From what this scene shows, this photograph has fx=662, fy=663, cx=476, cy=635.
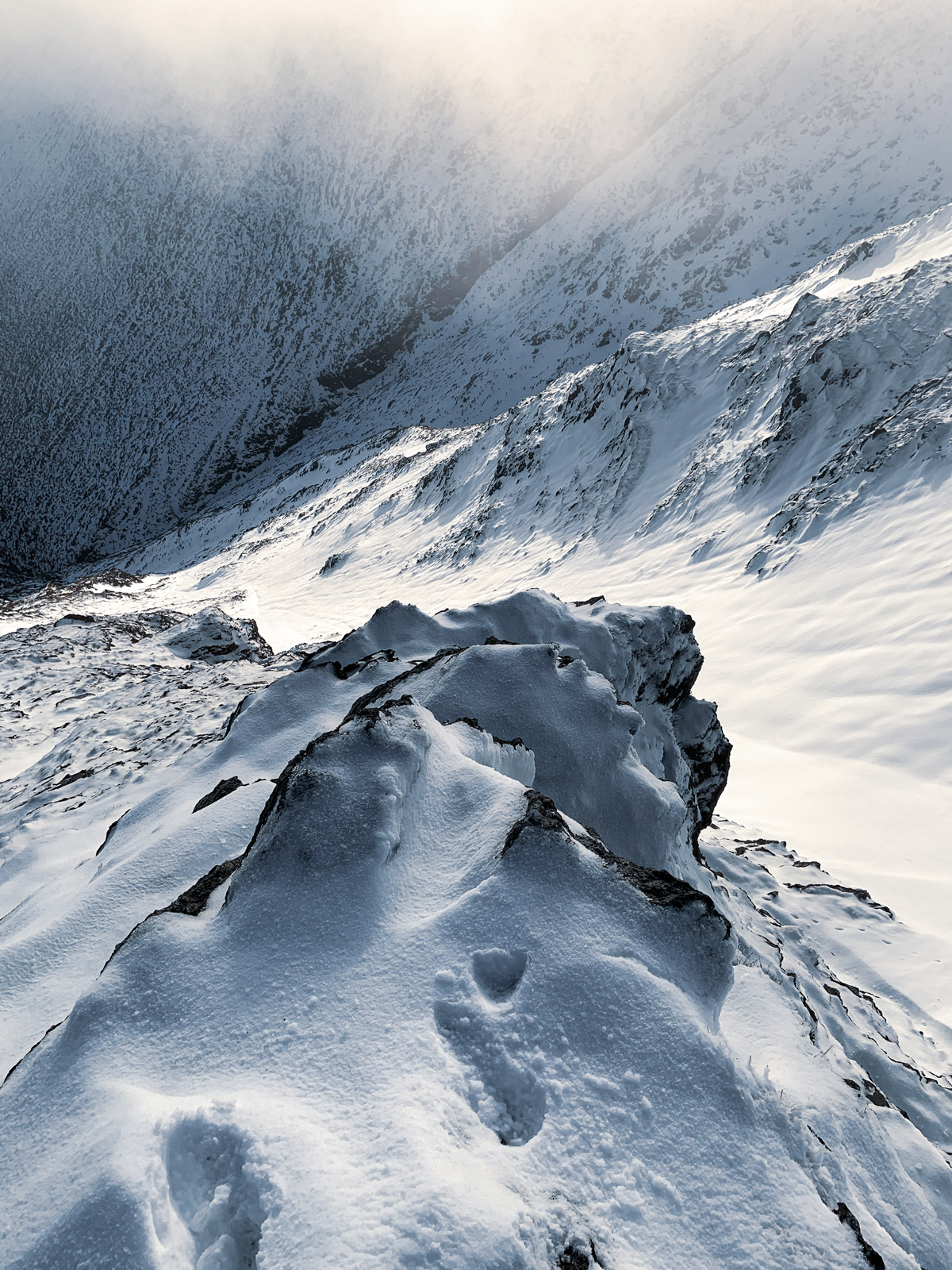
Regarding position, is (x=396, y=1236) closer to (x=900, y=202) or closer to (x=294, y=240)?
(x=900, y=202)

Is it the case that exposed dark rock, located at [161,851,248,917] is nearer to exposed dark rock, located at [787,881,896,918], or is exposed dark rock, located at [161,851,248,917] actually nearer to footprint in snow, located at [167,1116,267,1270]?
footprint in snow, located at [167,1116,267,1270]

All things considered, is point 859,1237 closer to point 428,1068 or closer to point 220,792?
point 428,1068

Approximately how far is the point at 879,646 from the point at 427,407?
264 feet

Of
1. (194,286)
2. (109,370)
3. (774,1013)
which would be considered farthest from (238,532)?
(194,286)

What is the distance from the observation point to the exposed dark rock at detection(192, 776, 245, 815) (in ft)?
17.9

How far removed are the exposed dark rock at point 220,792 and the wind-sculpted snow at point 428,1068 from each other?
19.9 inches

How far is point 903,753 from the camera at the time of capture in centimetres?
1016

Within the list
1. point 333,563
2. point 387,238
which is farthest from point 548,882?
point 387,238

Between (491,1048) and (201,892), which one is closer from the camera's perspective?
(491,1048)

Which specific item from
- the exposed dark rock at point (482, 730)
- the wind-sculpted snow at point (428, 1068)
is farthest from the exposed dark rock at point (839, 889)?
the exposed dark rock at point (482, 730)

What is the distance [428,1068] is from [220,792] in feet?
11.4

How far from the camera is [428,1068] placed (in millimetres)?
2666

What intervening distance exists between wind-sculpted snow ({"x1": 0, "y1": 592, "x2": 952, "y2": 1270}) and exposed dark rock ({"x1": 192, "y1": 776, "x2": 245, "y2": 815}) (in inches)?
19.9

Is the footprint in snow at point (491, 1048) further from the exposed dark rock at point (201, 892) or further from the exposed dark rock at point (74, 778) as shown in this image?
the exposed dark rock at point (74, 778)
